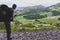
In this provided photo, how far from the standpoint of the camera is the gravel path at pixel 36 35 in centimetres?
669

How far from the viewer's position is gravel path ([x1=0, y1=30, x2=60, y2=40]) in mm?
6690

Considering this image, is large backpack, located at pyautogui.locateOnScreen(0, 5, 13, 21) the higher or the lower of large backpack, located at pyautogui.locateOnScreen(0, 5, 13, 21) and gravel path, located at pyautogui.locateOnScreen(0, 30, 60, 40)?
the higher

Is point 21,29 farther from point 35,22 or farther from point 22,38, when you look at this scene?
point 22,38

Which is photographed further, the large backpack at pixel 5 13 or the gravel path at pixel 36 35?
the gravel path at pixel 36 35

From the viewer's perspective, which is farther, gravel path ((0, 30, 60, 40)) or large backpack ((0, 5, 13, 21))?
gravel path ((0, 30, 60, 40))

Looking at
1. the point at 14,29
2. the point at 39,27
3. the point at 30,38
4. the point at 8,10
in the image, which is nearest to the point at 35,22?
the point at 39,27

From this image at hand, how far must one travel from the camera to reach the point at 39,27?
791 centimetres

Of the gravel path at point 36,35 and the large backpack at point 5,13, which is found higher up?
the large backpack at point 5,13

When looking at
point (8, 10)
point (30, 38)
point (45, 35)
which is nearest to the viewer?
point (8, 10)

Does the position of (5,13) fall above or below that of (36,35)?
above

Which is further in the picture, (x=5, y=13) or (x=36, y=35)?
(x=36, y=35)

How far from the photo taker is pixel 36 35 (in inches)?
281

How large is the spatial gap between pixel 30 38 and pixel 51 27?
1.47m

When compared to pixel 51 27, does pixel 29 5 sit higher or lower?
higher
